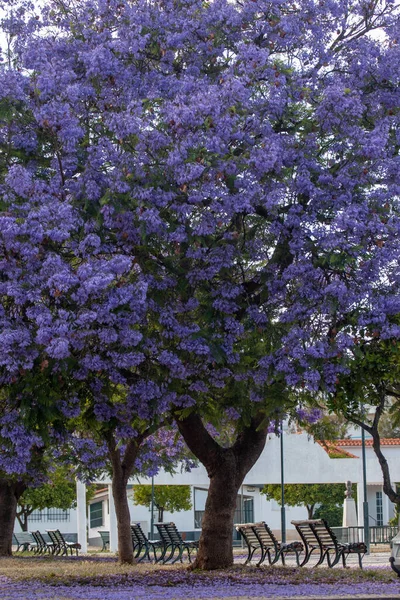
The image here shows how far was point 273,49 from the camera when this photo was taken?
14.8m

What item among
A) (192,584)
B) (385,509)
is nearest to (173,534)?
(192,584)

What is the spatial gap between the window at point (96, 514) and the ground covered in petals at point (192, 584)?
47204 millimetres

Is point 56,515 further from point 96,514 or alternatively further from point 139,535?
point 139,535

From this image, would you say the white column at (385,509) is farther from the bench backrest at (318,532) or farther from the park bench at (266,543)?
the bench backrest at (318,532)

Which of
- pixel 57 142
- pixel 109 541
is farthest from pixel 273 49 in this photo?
pixel 109 541

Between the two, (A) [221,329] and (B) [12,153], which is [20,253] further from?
(A) [221,329]

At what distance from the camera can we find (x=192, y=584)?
48.4 ft

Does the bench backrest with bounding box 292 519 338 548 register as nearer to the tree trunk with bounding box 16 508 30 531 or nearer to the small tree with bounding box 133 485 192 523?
the small tree with bounding box 133 485 192 523

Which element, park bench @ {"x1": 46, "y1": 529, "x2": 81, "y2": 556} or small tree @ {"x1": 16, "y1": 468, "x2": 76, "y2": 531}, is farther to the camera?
small tree @ {"x1": 16, "y1": 468, "x2": 76, "y2": 531}

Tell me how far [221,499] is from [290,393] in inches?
150

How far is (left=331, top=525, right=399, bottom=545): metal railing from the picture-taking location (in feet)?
116

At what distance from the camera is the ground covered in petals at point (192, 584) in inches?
474

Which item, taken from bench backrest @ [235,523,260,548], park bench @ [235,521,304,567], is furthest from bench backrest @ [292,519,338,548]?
bench backrest @ [235,523,260,548]

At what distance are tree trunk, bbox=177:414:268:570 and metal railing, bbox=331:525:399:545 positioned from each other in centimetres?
1646
